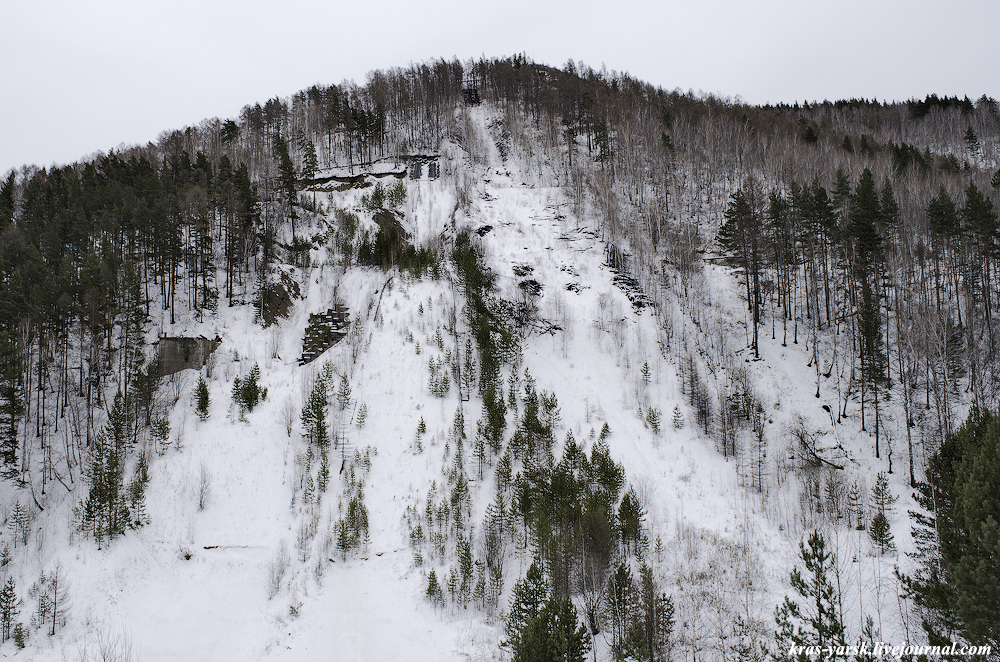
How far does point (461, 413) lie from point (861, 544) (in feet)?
61.0

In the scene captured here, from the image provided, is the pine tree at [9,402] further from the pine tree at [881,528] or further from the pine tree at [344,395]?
the pine tree at [881,528]

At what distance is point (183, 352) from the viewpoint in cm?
2827

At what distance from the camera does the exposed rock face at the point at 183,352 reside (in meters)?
27.4

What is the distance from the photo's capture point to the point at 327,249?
38344mm

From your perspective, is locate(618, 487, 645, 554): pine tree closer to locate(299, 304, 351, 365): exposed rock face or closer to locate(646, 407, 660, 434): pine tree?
locate(646, 407, 660, 434): pine tree

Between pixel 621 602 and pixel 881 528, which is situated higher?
pixel 881 528

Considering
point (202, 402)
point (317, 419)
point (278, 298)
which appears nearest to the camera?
point (317, 419)

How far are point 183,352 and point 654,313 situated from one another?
→ 32.2 metres

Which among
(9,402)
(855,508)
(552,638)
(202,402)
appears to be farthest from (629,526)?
(9,402)

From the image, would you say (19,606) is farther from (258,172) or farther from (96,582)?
(258,172)

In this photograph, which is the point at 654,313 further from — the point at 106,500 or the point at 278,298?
the point at 106,500

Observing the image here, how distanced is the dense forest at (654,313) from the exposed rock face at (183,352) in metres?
0.93

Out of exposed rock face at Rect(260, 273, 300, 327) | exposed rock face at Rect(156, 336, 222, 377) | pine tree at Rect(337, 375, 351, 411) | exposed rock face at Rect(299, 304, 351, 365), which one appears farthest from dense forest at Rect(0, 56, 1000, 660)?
exposed rock face at Rect(299, 304, 351, 365)

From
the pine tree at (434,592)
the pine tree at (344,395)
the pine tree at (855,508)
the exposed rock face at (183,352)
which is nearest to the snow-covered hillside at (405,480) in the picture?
the pine tree at (344,395)
